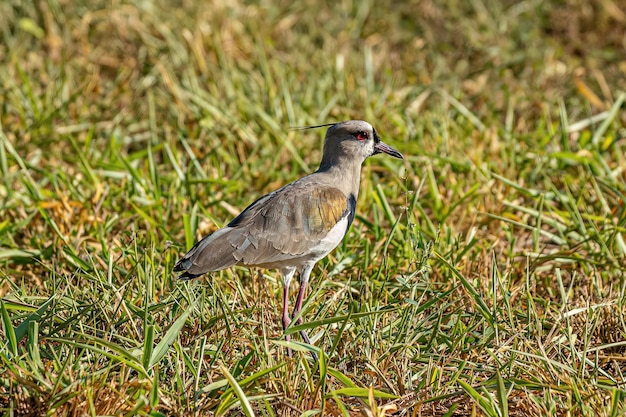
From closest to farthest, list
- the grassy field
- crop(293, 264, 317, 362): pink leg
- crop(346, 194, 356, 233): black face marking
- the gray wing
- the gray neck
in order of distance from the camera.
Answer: the grassy field → the gray wing → crop(293, 264, 317, 362): pink leg → crop(346, 194, 356, 233): black face marking → the gray neck

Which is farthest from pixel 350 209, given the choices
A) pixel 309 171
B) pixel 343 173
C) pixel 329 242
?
pixel 309 171

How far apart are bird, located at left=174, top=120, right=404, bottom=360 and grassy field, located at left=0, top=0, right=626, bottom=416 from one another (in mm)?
146

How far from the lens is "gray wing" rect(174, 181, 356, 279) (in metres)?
4.02

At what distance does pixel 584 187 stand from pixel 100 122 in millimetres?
3435

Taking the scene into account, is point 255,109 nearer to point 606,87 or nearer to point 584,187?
point 584,187

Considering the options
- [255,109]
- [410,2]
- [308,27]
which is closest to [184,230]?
[255,109]

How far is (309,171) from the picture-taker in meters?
5.87

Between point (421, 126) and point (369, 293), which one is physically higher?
point (369, 293)

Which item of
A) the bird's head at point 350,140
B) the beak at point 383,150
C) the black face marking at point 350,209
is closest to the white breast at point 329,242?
the black face marking at point 350,209

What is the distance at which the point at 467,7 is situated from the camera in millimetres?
8383

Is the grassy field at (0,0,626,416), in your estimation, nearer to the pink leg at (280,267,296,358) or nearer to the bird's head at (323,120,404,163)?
the pink leg at (280,267,296,358)

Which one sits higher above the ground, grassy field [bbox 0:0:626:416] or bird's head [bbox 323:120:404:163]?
bird's head [bbox 323:120:404:163]

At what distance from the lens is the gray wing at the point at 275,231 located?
4016 millimetres

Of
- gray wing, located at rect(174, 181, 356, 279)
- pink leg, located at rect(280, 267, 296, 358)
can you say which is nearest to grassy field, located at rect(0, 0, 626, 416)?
pink leg, located at rect(280, 267, 296, 358)
